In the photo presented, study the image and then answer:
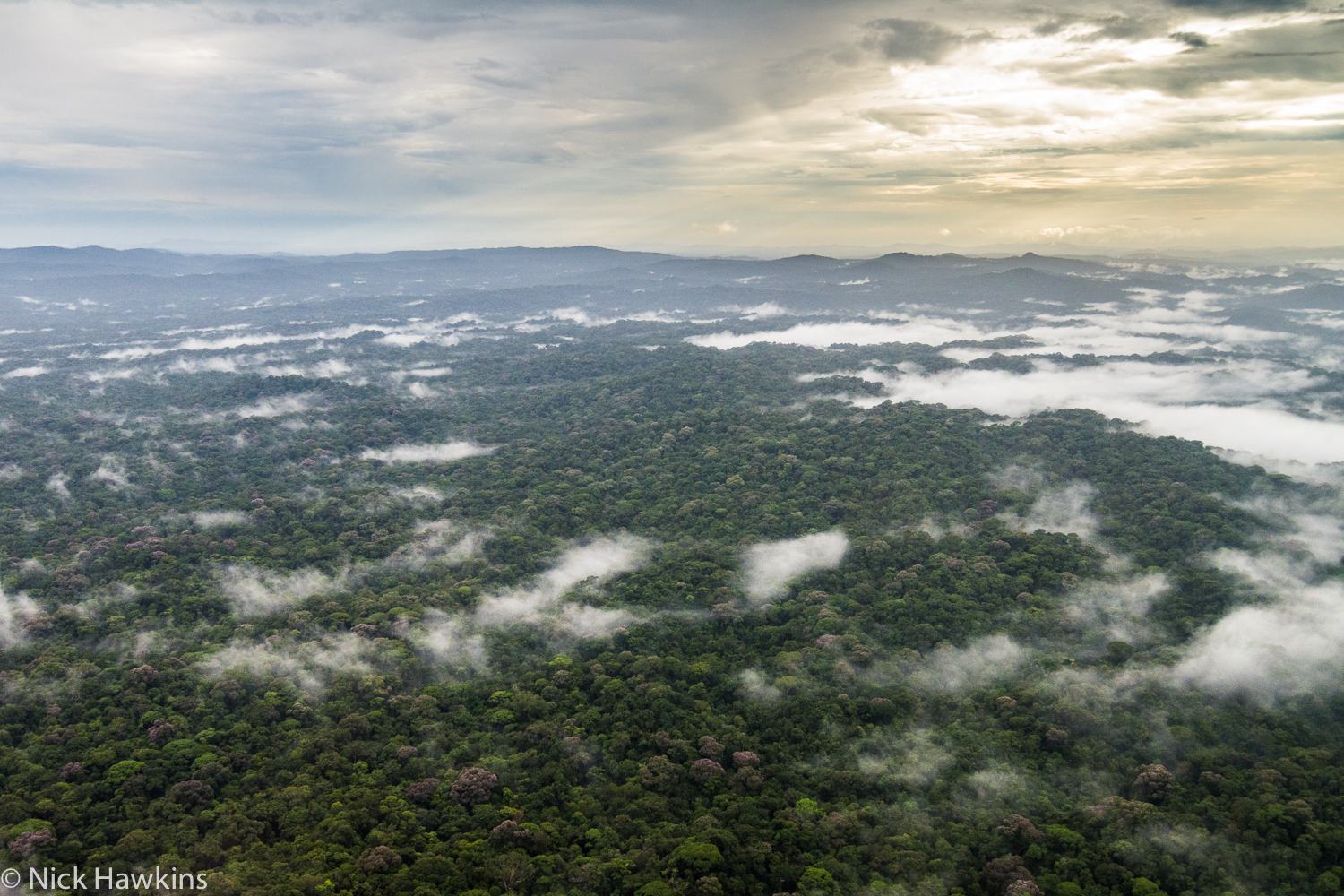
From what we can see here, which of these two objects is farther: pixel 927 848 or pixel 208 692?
pixel 208 692

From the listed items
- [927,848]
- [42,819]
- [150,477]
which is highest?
[150,477]

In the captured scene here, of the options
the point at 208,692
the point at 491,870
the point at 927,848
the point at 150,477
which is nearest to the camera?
the point at 491,870

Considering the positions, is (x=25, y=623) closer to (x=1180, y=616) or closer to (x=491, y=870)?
(x=491, y=870)

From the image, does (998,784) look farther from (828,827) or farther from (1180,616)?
(1180,616)

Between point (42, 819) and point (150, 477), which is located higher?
point (150, 477)

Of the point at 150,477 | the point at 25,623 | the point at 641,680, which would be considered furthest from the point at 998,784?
the point at 150,477

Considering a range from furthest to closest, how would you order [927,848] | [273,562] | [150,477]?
[150,477], [273,562], [927,848]
